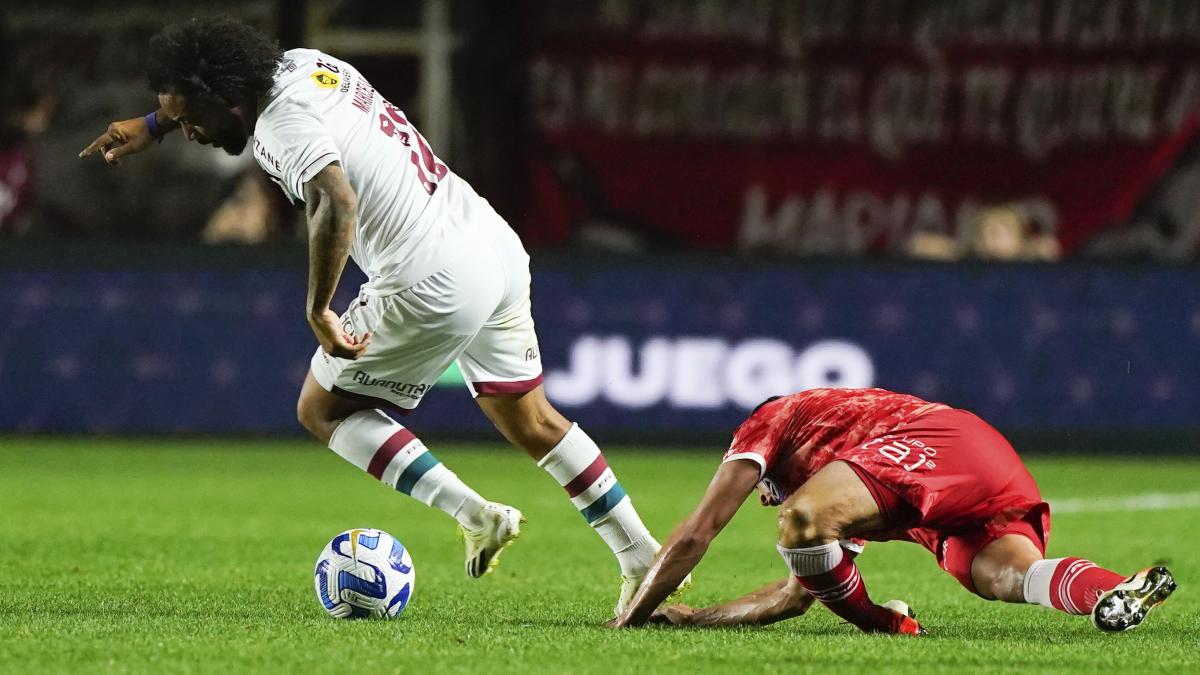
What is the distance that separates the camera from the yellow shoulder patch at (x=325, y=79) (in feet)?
20.5

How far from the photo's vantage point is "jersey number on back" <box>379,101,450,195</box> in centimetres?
638

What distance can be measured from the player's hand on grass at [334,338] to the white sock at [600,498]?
34.6 inches

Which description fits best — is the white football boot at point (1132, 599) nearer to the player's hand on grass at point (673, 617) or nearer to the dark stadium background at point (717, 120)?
the player's hand on grass at point (673, 617)

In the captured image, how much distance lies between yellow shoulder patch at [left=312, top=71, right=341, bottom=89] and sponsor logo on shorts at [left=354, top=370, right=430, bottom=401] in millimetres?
901

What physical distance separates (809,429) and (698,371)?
7.29m

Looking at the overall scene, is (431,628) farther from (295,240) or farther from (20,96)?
(20,96)

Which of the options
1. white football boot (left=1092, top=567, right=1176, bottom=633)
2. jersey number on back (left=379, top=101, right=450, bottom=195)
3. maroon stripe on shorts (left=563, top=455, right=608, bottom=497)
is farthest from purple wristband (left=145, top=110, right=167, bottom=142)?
white football boot (left=1092, top=567, right=1176, bottom=633)

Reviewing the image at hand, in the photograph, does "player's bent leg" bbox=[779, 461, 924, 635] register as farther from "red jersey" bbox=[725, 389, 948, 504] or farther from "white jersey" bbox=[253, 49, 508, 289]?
"white jersey" bbox=[253, 49, 508, 289]

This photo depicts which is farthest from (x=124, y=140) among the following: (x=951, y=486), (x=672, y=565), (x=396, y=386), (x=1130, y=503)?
(x=1130, y=503)

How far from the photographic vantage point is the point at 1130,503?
1078 cm

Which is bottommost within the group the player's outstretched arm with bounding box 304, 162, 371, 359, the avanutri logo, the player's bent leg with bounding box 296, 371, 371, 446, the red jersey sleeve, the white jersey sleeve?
the avanutri logo

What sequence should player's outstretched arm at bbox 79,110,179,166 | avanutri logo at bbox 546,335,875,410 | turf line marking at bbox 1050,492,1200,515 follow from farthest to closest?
1. avanutri logo at bbox 546,335,875,410
2. turf line marking at bbox 1050,492,1200,515
3. player's outstretched arm at bbox 79,110,179,166

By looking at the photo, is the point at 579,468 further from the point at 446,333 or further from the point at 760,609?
the point at 760,609

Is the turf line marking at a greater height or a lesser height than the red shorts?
lesser
